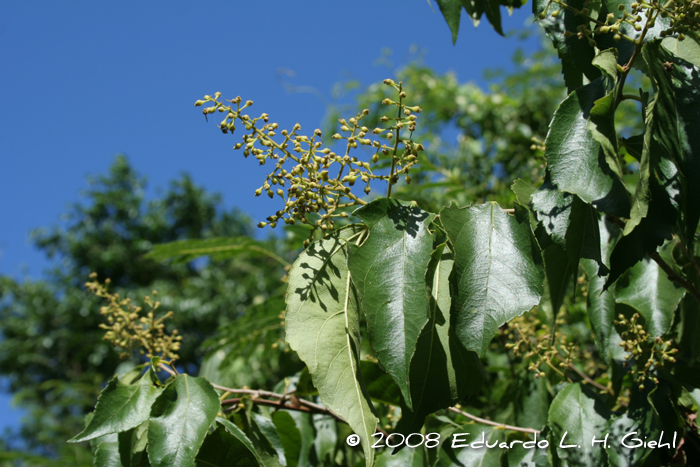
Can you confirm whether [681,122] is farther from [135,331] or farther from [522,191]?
[135,331]

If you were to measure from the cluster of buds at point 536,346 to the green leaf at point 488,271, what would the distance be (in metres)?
0.59

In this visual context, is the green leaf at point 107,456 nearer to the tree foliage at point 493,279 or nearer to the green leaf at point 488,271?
the tree foliage at point 493,279

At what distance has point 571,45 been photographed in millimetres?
1259

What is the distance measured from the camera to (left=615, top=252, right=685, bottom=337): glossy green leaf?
4.83 ft

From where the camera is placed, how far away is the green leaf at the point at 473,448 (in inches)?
58.9

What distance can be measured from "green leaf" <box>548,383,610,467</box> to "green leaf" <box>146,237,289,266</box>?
1322 mm

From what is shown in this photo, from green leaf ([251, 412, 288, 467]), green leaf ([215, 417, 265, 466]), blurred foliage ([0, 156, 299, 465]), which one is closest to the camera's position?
green leaf ([215, 417, 265, 466])

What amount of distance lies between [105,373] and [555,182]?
1237 cm

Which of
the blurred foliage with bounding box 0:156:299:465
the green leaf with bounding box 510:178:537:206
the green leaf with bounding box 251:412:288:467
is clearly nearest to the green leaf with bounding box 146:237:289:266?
the green leaf with bounding box 251:412:288:467

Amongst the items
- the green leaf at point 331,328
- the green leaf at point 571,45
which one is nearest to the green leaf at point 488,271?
the green leaf at point 331,328

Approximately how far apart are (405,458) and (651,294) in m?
0.79

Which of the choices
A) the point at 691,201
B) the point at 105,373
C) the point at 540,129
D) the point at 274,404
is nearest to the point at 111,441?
the point at 274,404

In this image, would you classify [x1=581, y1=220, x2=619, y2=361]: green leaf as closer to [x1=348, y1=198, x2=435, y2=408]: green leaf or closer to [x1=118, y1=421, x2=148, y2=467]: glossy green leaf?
[x1=348, y1=198, x2=435, y2=408]: green leaf

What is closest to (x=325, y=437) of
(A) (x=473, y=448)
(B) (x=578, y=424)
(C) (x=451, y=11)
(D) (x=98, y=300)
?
(A) (x=473, y=448)
